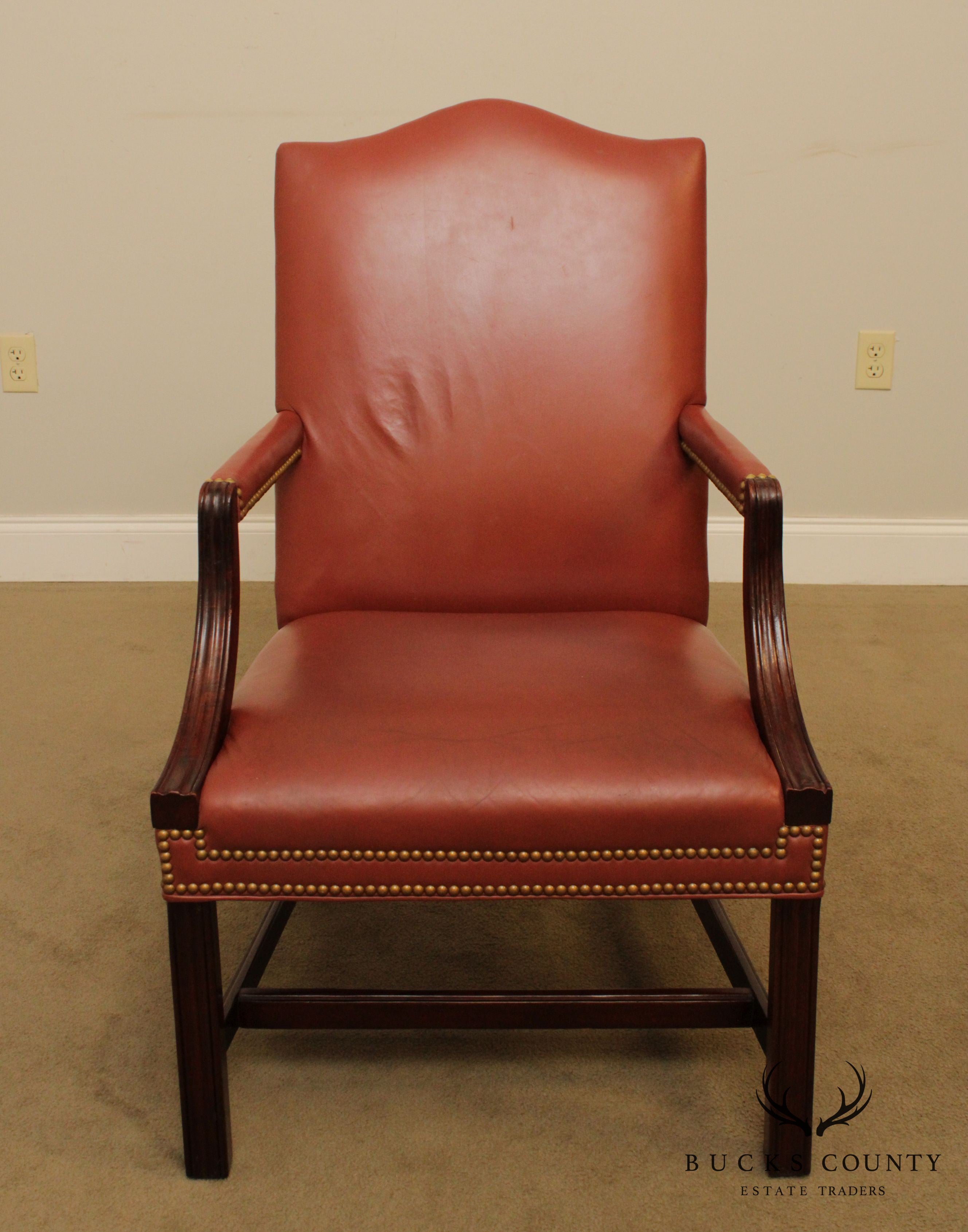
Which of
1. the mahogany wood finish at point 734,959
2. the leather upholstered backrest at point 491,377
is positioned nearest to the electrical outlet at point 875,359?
the leather upholstered backrest at point 491,377

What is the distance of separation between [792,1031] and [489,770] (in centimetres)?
35

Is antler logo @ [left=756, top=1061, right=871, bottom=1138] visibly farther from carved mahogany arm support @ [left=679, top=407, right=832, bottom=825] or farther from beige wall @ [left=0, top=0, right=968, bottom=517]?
beige wall @ [left=0, top=0, right=968, bottom=517]

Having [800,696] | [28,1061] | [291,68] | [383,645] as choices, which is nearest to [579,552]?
[383,645]

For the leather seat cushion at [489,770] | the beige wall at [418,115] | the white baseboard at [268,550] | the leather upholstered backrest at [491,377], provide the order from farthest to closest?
the white baseboard at [268,550] → the beige wall at [418,115] → the leather upholstered backrest at [491,377] → the leather seat cushion at [489,770]

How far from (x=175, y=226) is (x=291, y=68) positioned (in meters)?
0.40

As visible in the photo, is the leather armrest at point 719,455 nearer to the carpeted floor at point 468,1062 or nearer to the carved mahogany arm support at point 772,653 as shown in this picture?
the carved mahogany arm support at point 772,653

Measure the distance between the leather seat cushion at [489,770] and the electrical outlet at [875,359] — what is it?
171 centimetres

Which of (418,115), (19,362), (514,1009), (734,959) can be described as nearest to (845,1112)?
(734,959)

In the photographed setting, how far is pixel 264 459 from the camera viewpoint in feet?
3.88

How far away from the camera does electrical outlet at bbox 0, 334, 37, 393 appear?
2588 millimetres

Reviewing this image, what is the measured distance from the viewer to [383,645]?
3.93 feet

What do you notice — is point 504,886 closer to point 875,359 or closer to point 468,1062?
point 468,1062

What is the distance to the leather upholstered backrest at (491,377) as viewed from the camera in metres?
1.35

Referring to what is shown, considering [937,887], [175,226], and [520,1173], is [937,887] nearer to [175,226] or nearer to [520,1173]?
[520,1173]
